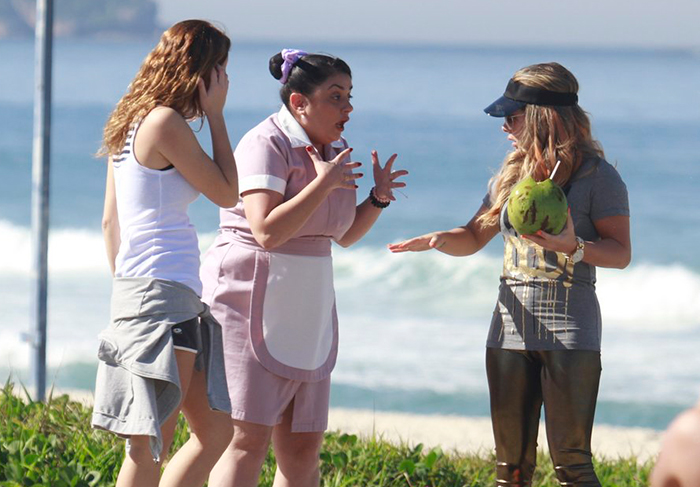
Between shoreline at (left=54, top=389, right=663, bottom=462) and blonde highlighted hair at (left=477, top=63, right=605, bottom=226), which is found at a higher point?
blonde highlighted hair at (left=477, top=63, right=605, bottom=226)

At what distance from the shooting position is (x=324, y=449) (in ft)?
15.7

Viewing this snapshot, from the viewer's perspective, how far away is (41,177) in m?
5.03

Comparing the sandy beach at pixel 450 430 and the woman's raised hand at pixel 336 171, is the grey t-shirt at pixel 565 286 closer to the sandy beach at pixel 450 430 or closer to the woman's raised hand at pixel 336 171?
the woman's raised hand at pixel 336 171

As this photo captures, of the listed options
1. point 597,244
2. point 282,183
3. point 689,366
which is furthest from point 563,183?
point 689,366

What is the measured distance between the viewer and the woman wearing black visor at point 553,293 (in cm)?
344

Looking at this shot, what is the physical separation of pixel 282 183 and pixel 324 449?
1720 millimetres

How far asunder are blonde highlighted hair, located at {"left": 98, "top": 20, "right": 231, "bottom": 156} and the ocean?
0.94 m

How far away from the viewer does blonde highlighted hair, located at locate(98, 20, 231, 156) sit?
321 centimetres

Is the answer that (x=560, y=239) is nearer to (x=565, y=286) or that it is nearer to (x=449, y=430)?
(x=565, y=286)

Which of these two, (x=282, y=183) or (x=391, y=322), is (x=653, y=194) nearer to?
(x=391, y=322)

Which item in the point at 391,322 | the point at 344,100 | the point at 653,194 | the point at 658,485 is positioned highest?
the point at 653,194

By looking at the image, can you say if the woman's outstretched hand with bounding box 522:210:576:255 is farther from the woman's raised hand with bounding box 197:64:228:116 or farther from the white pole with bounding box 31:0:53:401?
the white pole with bounding box 31:0:53:401

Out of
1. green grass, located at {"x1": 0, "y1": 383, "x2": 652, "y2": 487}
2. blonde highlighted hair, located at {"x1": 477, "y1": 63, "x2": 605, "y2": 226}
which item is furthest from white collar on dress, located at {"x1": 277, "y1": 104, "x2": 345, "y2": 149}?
green grass, located at {"x1": 0, "y1": 383, "x2": 652, "y2": 487}

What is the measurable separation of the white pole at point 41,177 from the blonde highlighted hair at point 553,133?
247cm
